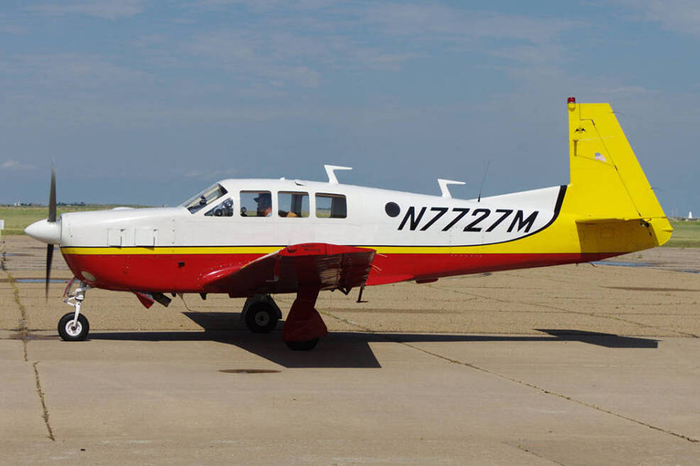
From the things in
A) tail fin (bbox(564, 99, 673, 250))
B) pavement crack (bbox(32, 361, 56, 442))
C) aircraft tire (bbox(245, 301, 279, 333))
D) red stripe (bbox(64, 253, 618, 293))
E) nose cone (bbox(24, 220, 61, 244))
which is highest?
tail fin (bbox(564, 99, 673, 250))

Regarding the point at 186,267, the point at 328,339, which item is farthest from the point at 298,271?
the point at 328,339

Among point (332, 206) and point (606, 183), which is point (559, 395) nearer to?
point (332, 206)

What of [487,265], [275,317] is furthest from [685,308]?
[275,317]

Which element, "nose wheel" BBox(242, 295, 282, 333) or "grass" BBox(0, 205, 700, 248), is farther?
"grass" BBox(0, 205, 700, 248)

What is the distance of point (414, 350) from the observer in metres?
11.3

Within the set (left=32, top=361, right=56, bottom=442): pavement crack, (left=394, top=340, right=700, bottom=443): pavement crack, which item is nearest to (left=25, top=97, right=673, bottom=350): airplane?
(left=394, top=340, right=700, bottom=443): pavement crack

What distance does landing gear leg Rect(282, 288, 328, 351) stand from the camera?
1064cm

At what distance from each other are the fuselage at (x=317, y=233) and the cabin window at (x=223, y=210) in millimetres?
14

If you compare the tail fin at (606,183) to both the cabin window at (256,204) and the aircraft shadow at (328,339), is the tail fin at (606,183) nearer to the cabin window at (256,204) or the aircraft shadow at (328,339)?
the aircraft shadow at (328,339)

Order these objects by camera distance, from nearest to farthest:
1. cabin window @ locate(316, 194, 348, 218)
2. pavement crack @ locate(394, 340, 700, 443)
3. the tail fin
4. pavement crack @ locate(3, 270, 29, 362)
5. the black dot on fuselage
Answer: pavement crack @ locate(394, 340, 700, 443), pavement crack @ locate(3, 270, 29, 362), cabin window @ locate(316, 194, 348, 218), the black dot on fuselage, the tail fin

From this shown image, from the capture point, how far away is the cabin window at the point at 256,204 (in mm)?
11250

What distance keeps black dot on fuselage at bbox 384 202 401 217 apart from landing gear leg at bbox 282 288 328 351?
1763mm

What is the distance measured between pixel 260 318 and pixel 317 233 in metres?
1.93

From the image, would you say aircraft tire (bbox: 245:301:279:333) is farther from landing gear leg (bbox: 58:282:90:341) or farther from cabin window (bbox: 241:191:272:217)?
landing gear leg (bbox: 58:282:90:341)
